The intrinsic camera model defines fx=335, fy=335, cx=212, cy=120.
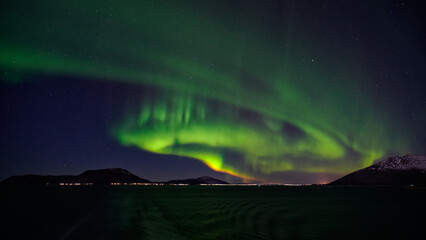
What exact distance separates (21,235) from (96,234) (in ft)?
11.8

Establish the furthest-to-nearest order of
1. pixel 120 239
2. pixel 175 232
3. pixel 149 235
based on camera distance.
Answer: pixel 175 232
pixel 149 235
pixel 120 239

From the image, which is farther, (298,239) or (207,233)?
(207,233)

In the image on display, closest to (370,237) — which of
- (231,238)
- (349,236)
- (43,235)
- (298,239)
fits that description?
(349,236)

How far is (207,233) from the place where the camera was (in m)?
17.1

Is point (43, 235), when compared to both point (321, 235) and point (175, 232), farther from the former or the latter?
point (321, 235)

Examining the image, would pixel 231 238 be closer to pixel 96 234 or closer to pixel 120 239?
pixel 120 239

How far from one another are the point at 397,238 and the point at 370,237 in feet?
5.11

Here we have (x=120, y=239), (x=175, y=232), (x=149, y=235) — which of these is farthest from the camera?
(x=175, y=232)

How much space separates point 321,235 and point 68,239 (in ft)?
41.4

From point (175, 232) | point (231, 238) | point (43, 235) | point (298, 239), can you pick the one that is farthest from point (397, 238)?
point (43, 235)

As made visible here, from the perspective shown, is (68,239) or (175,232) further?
(175,232)

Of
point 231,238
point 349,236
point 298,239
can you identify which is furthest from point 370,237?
point 231,238

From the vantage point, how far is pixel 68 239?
15430 mm

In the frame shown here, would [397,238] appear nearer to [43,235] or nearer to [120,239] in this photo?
[120,239]
